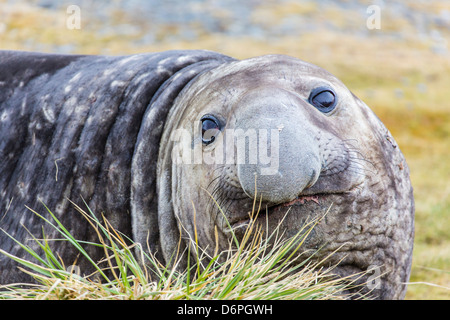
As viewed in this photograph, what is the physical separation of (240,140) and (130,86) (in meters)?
1.82

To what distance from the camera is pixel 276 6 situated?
77.8m

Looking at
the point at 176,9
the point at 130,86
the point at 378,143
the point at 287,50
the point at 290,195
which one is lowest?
the point at 290,195

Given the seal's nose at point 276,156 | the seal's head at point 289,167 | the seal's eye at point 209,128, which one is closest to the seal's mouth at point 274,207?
the seal's head at point 289,167

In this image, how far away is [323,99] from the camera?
3.90 meters

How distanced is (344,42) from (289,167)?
5378cm

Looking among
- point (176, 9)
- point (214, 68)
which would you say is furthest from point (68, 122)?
point (176, 9)

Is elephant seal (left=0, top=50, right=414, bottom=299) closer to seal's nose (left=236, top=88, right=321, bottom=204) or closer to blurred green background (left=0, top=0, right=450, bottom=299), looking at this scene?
seal's nose (left=236, top=88, right=321, bottom=204)

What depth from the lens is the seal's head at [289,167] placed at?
339cm

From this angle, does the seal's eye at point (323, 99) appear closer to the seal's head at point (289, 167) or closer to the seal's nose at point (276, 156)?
the seal's head at point (289, 167)

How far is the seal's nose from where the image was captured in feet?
10.8

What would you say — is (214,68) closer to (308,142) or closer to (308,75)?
(308,75)

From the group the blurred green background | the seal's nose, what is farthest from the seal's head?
the blurred green background

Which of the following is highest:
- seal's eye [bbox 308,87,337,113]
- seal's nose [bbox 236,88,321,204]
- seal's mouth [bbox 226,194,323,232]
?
seal's eye [bbox 308,87,337,113]
